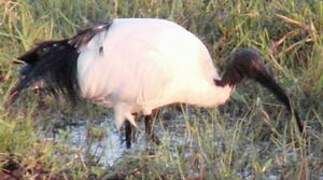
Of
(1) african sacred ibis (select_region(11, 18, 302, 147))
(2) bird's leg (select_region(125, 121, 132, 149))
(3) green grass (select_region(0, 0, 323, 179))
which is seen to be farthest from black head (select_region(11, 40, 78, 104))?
(2) bird's leg (select_region(125, 121, 132, 149))

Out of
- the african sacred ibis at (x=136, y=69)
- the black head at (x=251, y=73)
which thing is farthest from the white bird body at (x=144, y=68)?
the black head at (x=251, y=73)

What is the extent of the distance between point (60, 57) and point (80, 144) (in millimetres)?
454

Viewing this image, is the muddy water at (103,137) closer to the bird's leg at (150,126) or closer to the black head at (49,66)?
the bird's leg at (150,126)

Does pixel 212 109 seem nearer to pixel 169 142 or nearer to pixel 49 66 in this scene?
pixel 169 142

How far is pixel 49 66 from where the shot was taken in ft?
16.4

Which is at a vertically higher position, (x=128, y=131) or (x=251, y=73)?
(x=251, y=73)

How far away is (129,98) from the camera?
4.94 metres

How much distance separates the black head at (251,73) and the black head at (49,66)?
2.37ft

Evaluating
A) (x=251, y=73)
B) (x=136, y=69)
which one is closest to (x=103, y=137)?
(x=136, y=69)

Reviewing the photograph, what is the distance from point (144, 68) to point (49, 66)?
485 millimetres

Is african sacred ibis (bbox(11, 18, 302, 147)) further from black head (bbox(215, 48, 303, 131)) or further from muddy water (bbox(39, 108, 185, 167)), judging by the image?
muddy water (bbox(39, 108, 185, 167))

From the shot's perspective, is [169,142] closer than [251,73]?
Yes

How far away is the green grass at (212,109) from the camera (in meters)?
4.29

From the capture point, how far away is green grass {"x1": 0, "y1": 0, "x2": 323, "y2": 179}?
14.1 feet
